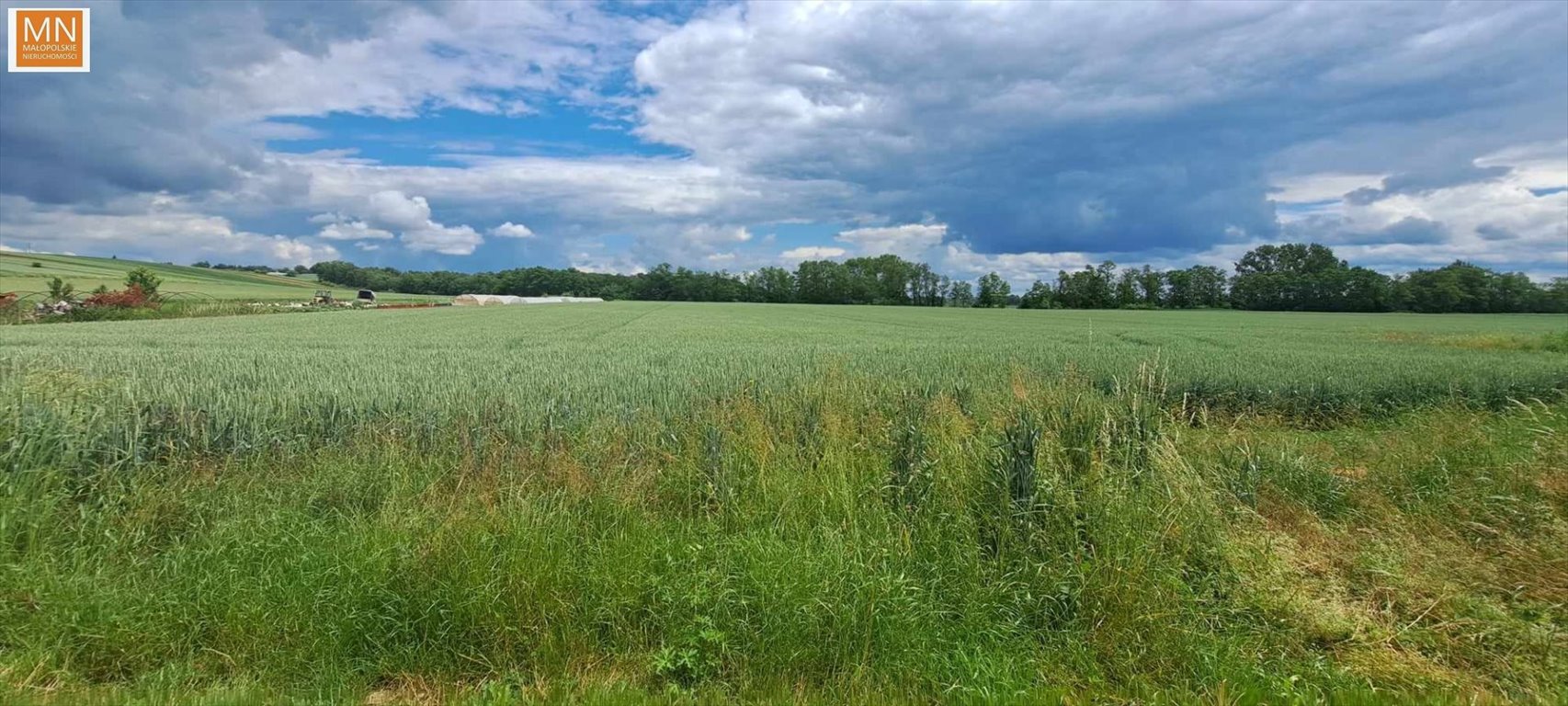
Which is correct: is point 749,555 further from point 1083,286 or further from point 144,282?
point 1083,286

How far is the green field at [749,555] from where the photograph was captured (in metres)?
3.73

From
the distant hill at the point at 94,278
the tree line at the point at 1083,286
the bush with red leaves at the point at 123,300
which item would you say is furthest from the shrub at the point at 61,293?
the tree line at the point at 1083,286

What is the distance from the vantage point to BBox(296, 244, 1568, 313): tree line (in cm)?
7544

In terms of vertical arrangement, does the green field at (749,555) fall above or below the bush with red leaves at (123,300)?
below

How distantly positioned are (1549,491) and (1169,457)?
11.2ft

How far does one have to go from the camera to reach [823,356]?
1512 centimetres

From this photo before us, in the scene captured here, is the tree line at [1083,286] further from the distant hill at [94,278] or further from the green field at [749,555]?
the green field at [749,555]

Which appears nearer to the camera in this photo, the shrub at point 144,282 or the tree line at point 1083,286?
the shrub at point 144,282

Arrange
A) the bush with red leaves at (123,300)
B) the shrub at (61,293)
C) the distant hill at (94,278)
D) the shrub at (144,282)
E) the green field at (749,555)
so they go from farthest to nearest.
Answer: the distant hill at (94,278) < the shrub at (144,282) < the bush with red leaves at (123,300) < the shrub at (61,293) < the green field at (749,555)

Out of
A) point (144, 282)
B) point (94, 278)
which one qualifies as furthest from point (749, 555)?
point (94, 278)

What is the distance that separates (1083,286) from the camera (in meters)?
112

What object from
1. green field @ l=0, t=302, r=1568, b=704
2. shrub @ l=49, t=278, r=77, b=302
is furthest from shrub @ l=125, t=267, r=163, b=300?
green field @ l=0, t=302, r=1568, b=704

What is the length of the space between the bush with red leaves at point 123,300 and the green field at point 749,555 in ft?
173

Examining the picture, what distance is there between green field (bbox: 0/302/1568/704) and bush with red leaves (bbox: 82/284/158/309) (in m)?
52.9
